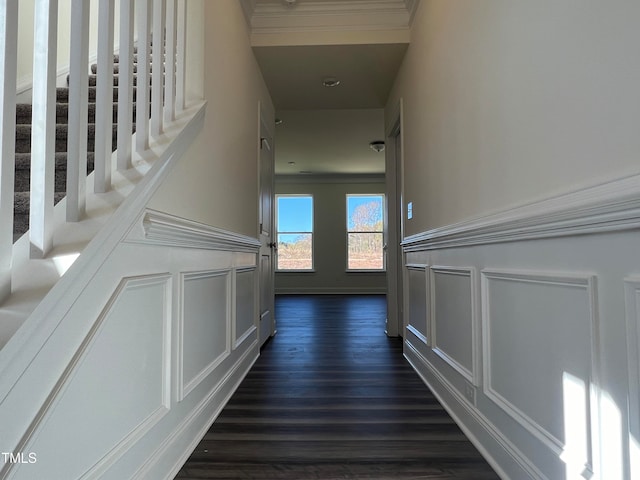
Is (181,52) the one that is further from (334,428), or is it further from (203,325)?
(334,428)

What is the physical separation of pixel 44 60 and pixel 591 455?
5.19ft

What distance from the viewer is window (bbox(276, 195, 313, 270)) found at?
8562 millimetres

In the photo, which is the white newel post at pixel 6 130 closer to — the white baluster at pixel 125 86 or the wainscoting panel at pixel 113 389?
the wainscoting panel at pixel 113 389

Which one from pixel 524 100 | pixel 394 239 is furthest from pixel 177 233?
pixel 394 239

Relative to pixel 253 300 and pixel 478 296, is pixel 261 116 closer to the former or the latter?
pixel 253 300

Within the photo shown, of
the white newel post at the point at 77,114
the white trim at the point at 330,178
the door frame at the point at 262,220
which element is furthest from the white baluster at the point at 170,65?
the white trim at the point at 330,178

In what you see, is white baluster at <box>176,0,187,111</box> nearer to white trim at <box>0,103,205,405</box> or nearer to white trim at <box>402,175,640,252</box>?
white trim at <box>0,103,205,405</box>

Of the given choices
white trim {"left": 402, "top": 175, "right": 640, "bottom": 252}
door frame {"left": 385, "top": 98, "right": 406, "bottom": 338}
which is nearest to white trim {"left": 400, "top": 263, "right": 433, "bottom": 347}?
white trim {"left": 402, "top": 175, "right": 640, "bottom": 252}

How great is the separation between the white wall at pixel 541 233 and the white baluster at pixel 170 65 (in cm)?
125

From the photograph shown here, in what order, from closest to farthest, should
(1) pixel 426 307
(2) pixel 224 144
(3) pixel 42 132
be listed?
(3) pixel 42 132, (2) pixel 224 144, (1) pixel 426 307

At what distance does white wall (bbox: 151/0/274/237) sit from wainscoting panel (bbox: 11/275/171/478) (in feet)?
1.16

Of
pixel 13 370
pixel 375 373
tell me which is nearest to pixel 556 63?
pixel 13 370

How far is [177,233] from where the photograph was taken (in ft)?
4.55

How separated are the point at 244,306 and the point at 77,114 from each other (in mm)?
1826
